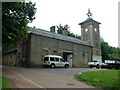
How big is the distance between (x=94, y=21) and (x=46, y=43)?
23.6 m

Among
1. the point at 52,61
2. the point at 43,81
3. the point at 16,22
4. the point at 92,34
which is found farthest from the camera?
the point at 92,34

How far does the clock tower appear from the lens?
44094 millimetres

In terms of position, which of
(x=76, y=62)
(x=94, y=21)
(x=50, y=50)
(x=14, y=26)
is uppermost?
(x=94, y=21)

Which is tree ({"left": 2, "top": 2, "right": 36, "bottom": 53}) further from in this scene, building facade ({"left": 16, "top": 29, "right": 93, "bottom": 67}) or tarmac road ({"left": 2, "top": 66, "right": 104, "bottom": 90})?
building facade ({"left": 16, "top": 29, "right": 93, "bottom": 67})

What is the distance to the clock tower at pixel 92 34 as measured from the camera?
4409cm

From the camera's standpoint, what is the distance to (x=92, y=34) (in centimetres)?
4497

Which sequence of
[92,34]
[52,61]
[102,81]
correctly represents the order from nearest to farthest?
[102,81] < [52,61] < [92,34]

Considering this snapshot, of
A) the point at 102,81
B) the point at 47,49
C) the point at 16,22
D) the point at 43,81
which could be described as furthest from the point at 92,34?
the point at 43,81

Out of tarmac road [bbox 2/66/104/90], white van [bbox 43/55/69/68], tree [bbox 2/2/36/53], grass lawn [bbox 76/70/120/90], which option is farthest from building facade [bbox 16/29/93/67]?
grass lawn [bbox 76/70/120/90]

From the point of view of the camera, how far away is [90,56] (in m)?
39.6

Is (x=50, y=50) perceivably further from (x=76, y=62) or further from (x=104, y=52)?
(x=104, y=52)

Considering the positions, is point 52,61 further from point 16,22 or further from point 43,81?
point 43,81

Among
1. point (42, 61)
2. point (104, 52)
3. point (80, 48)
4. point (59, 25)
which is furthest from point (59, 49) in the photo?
point (59, 25)

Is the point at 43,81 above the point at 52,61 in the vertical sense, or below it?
below
